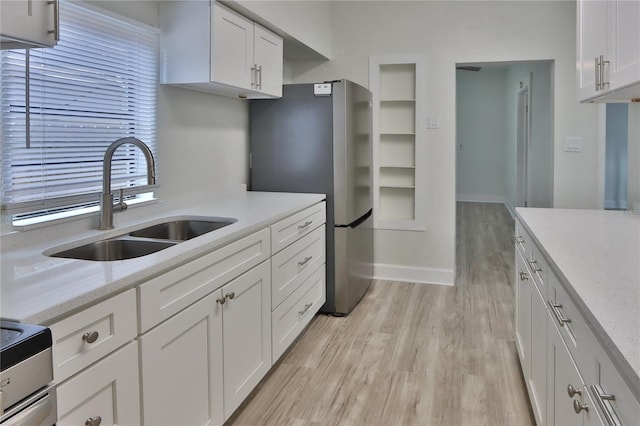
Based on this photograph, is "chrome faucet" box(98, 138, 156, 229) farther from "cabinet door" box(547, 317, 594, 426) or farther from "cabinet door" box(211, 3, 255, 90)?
"cabinet door" box(547, 317, 594, 426)

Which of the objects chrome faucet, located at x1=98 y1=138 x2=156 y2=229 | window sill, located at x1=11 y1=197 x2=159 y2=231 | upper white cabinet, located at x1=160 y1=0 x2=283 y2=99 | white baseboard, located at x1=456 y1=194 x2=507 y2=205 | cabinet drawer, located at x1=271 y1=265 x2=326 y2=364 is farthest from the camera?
white baseboard, located at x1=456 y1=194 x2=507 y2=205

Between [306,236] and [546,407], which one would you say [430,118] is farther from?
[546,407]

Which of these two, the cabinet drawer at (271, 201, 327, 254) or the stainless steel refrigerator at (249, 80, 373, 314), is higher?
the stainless steel refrigerator at (249, 80, 373, 314)

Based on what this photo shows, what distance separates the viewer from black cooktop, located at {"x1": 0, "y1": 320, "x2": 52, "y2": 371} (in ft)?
2.89

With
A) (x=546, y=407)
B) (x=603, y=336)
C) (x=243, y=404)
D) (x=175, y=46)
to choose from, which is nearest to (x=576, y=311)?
(x=603, y=336)

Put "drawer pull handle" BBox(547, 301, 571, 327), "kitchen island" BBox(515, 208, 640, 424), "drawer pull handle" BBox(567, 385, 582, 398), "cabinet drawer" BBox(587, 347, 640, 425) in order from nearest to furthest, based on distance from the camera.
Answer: "cabinet drawer" BBox(587, 347, 640, 425), "kitchen island" BBox(515, 208, 640, 424), "drawer pull handle" BBox(567, 385, 582, 398), "drawer pull handle" BBox(547, 301, 571, 327)

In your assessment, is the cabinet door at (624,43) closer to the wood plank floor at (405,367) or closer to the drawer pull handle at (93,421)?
the wood plank floor at (405,367)

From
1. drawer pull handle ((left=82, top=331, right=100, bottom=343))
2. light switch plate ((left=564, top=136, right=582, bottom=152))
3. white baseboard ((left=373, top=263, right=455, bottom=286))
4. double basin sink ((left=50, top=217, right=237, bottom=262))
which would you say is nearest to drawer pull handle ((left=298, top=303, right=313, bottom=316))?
double basin sink ((left=50, top=217, right=237, bottom=262))

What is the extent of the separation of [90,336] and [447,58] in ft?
12.2

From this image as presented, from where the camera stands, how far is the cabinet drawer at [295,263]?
100 inches

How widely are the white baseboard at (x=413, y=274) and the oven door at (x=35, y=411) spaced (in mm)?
3675

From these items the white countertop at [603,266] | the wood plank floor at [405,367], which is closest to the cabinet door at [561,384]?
the white countertop at [603,266]

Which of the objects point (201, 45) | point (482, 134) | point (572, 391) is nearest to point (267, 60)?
point (201, 45)

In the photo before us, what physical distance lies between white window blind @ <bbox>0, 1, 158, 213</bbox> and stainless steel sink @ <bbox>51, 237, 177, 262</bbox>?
0.25 m
